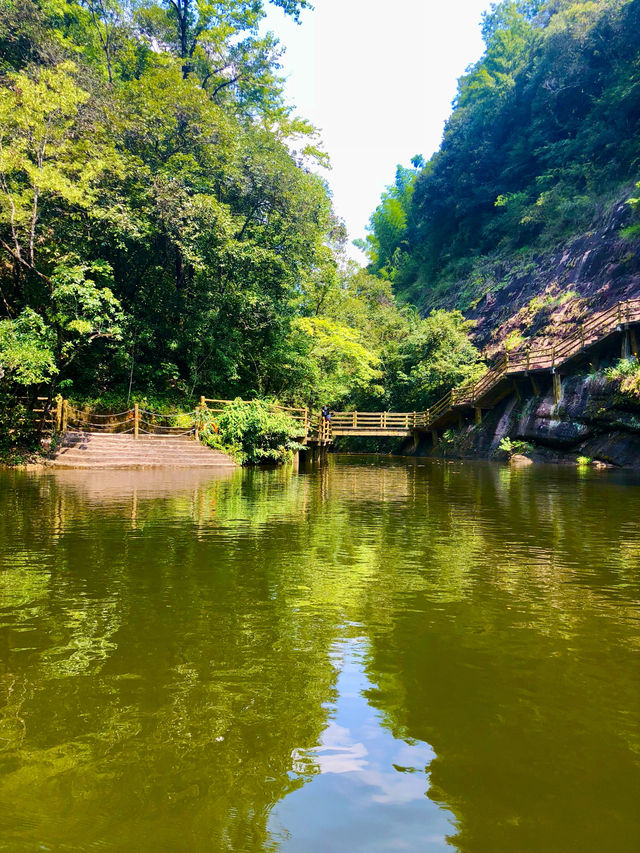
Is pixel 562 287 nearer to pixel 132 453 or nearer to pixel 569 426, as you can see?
pixel 569 426

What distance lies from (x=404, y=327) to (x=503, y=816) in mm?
38344

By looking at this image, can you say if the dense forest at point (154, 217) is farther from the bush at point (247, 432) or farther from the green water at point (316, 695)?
the green water at point (316, 695)

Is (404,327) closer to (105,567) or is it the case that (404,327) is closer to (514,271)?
(514,271)

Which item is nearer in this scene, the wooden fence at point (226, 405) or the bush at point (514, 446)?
the wooden fence at point (226, 405)

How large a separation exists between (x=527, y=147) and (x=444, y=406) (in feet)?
73.9

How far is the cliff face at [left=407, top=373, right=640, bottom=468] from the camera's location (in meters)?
21.7

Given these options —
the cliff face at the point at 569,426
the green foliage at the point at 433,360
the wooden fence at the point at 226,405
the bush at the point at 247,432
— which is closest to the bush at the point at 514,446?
the cliff face at the point at 569,426

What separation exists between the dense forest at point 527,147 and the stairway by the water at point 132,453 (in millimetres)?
27343

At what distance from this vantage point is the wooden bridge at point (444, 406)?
19.0 metres

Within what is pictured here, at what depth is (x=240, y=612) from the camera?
12.7 ft

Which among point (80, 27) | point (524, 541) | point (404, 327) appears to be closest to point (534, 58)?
point (404, 327)

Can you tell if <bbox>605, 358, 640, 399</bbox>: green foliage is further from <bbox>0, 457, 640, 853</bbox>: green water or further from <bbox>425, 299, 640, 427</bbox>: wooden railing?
<bbox>0, 457, 640, 853</bbox>: green water

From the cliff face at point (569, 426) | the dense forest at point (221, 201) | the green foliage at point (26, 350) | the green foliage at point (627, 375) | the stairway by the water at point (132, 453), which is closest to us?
the green foliage at point (26, 350)

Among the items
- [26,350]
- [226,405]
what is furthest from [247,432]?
[26,350]
